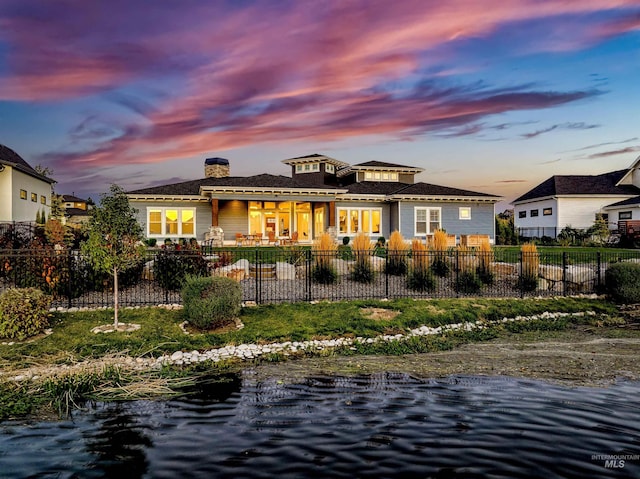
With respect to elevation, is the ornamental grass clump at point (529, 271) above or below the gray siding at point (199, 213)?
below

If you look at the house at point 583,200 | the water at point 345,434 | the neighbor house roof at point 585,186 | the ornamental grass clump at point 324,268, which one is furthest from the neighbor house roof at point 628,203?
the water at point 345,434

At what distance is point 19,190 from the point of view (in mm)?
29781

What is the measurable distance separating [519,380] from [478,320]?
5287mm

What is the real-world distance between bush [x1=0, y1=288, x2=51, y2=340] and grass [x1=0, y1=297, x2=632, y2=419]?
0.37 metres

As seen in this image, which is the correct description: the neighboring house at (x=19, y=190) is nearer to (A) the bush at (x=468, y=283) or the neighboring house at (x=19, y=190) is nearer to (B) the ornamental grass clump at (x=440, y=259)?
(B) the ornamental grass clump at (x=440, y=259)


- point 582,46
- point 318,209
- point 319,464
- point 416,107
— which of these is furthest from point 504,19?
point 318,209

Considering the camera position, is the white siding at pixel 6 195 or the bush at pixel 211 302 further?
the white siding at pixel 6 195

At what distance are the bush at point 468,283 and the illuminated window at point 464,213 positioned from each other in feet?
54.0

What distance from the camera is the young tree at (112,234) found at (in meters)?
11.1

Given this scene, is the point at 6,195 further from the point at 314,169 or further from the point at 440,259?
the point at 440,259

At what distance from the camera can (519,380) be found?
26.6 ft

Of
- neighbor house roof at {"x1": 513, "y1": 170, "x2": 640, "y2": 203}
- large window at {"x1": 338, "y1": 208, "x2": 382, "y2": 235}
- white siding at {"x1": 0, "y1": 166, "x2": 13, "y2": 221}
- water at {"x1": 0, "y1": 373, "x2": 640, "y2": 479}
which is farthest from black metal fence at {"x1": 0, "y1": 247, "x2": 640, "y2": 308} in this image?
neighbor house roof at {"x1": 513, "y1": 170, "x2": 640, "y2": 203}

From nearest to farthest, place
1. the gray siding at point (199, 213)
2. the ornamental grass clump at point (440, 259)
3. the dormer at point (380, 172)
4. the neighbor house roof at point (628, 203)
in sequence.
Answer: the ornamental grass clump at point (440, 259) → the gray siding at point (199, 213) → the neighbor house roof at point (628, 203) → the dormer at point (380, 172)

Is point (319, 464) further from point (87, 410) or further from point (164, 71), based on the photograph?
point (164, 71)
